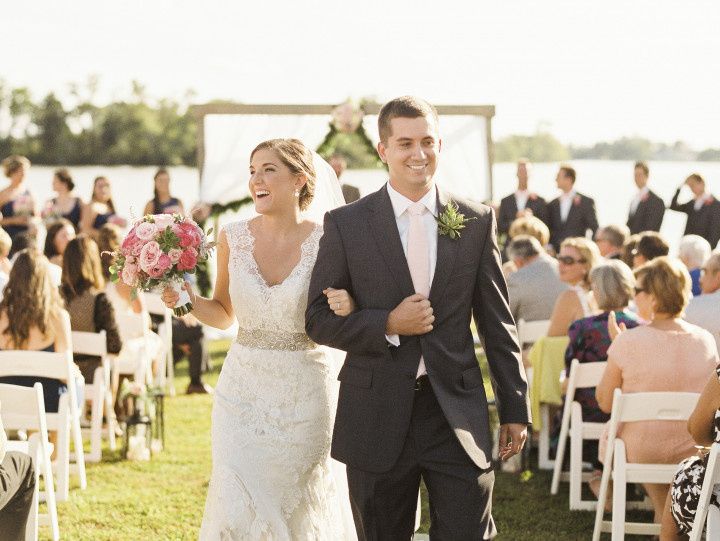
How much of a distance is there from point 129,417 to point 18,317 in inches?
59.9

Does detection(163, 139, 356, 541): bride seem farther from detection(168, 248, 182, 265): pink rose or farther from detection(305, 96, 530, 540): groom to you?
detection(305, 96, 530, 540): groom

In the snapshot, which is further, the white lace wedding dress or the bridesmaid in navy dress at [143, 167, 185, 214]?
the bridesmaid in navy dress at [143, 167, 185, 214]

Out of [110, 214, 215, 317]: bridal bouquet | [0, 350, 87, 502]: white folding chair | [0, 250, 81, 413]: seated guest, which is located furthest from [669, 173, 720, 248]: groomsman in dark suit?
[110, 214, 215, 317]: bridal bouquet

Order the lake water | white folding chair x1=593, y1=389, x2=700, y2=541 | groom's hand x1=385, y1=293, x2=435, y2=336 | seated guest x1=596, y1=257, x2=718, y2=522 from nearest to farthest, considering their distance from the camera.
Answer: groom's hand x1=385, y1=293, x2=435, y2=336 < white folding chair x1=593, y1=389, x2=700, y2=541 < seated guest x1=596, y1=257, x2=718, y2=522 < the lake water

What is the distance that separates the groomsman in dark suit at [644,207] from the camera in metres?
15.3

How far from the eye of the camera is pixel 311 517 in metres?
4.66

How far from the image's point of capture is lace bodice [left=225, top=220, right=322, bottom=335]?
468cm

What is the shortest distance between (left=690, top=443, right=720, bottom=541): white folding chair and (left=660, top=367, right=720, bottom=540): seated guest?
0.06 m

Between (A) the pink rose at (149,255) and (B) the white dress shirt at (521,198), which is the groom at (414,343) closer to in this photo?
(A) the pink rose at (149,255)

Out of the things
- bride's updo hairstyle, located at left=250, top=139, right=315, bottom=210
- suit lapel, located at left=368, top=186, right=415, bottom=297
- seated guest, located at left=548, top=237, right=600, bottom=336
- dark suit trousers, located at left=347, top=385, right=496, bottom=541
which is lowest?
dark suit trousers, located at left=347, top=385, right=496, bottom=541

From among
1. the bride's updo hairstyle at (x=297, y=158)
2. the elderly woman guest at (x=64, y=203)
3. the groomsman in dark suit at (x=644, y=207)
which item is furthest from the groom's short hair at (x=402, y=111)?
the groomsman in dark suit at (x=644, y=207)

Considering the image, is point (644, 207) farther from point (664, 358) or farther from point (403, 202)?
→ point (403, 202)

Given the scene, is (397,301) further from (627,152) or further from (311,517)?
(627,152)

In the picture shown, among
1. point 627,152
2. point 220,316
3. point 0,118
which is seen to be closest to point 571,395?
point 220,316
